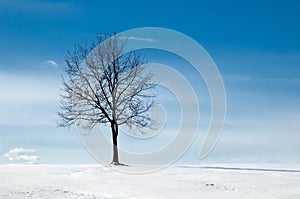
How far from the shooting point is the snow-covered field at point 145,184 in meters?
18.6

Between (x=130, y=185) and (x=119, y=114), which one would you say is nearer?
(x=130, y=185)

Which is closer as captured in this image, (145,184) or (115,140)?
(145,184)

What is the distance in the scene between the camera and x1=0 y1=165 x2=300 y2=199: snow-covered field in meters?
18.6

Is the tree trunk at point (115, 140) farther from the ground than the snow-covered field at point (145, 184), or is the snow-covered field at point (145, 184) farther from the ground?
the tree trunk at point (115, 140)

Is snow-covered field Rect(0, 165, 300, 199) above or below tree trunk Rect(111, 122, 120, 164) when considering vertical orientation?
below

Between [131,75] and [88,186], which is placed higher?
[131,75]

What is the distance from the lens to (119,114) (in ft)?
99.7

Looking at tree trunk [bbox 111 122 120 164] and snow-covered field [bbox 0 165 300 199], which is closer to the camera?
snow-covered field [bbox 0 165 300 199]

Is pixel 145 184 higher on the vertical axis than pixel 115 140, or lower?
lower

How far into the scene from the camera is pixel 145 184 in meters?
21.2

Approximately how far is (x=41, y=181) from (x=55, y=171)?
4403mm

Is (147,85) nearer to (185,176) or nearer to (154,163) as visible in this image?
(154,163)

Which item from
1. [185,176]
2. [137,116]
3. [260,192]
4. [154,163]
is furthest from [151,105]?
[260,192]

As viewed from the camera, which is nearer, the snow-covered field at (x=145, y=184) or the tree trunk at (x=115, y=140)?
the snow-covered field at (x=145, y=184)
